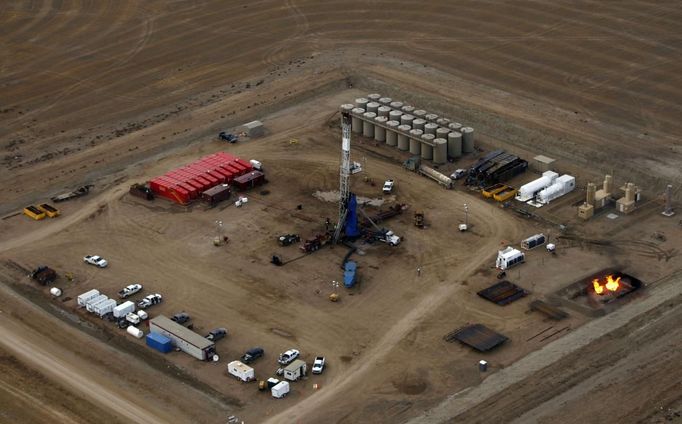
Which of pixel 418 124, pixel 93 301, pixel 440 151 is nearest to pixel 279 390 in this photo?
pixel 93 301

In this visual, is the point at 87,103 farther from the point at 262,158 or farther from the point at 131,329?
the point at 131,329

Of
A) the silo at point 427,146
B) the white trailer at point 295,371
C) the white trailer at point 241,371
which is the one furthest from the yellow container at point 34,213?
the silo at point 427,146

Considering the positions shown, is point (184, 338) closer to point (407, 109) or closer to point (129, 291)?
point (129, 291)

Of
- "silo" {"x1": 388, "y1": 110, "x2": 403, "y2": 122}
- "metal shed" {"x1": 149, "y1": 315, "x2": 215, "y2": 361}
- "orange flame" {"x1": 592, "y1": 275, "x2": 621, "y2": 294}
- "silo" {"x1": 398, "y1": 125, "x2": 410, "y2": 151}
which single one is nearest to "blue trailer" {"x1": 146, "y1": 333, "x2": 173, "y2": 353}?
"metal shed" {"x1": 149, "y1": 315, "x2": 215, "y2": 361}

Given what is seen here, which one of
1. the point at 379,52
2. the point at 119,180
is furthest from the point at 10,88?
the point at 379,52

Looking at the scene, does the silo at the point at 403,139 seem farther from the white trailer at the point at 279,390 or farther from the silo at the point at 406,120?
the white trailer at the point at 279,390

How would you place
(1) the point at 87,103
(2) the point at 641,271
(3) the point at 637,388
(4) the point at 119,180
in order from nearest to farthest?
1. (3) the point at 637,388
2. (2) the point at 641,271
3. (4) the point at 119,180
4. (1) the point at 87,103

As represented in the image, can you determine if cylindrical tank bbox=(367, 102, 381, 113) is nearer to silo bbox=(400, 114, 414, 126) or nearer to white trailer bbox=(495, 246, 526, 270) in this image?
silo bbox=(400, 114, 414, 126)
